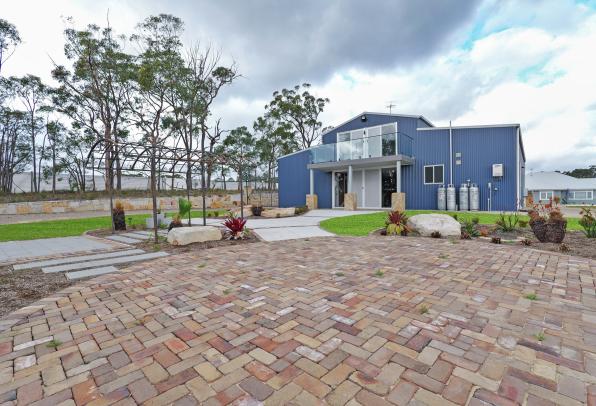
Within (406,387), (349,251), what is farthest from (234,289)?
(349,251)

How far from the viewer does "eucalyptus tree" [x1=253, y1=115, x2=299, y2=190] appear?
103 feet

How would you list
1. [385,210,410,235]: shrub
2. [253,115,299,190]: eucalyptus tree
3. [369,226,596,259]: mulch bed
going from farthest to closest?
1. [253,115,299,190]: eucalyptus tree
2. [385,210,410,235]: shrub
3. [369,226,596,259]: mulch bed

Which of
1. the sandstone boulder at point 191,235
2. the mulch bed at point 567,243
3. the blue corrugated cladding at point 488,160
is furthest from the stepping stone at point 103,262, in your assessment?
the blue corrugated cladding at point 488,160

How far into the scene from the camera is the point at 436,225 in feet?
23.7

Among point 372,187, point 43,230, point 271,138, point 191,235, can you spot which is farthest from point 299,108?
point 191,235

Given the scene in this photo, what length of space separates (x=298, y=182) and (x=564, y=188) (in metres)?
40.9

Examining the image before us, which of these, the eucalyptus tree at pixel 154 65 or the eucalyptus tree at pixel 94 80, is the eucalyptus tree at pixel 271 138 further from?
the eucalyptus tree at pixel 94 80

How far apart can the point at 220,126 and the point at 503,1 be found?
76.7 feet

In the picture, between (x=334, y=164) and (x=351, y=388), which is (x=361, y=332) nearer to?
Answer: (x=351, y=388)

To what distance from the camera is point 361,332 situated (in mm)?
2232

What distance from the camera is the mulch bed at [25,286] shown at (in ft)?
10.1

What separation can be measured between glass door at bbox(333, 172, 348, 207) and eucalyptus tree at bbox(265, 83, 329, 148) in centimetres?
1489

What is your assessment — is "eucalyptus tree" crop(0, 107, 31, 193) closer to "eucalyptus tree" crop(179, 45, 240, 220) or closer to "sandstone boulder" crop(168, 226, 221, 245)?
"eucalyptus tree" crop(179, 45, 240, 220)

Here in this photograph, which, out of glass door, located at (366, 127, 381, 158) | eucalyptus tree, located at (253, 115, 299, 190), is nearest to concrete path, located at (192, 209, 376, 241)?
glass door, located at (366, 127, 381, 158)
